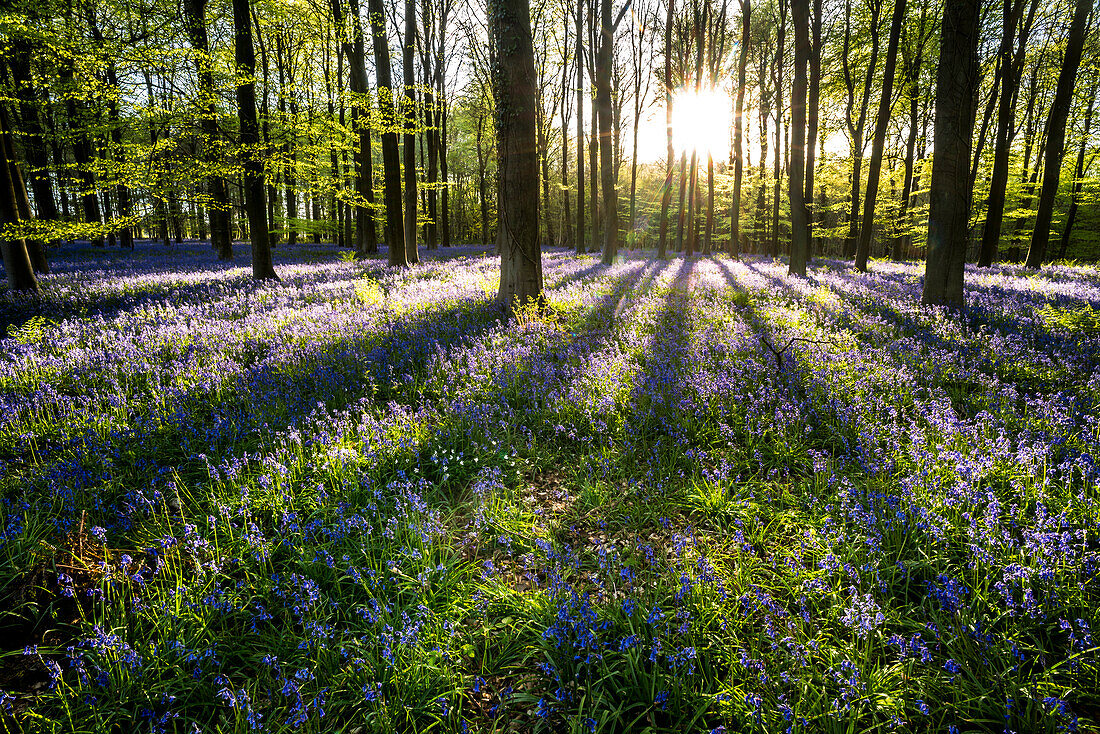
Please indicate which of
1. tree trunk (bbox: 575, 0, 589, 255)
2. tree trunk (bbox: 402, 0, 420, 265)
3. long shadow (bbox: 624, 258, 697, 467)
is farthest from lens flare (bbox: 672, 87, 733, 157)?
long shadow (bbox: 624, 258, 697, 467)

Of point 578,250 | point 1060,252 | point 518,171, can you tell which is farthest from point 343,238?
point 1060,252

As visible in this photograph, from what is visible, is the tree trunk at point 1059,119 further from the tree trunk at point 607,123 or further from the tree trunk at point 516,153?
the tree trunk at point 516,153

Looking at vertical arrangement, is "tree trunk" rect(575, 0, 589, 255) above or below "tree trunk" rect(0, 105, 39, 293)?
above

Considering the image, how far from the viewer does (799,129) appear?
Result: 14523 millimetres

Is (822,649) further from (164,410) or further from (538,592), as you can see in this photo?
(164,410)

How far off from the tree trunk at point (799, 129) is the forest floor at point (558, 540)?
10255mm

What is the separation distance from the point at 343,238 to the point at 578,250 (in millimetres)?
25403

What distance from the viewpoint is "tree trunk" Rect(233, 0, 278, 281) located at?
11.4 meters

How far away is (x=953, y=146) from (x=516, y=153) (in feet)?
25.1

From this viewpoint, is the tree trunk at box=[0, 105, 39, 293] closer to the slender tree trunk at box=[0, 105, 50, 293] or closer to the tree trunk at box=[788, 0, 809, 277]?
the slender tree trunk at box=[0, 105, 50, 293]

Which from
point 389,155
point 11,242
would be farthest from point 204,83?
point 11,242

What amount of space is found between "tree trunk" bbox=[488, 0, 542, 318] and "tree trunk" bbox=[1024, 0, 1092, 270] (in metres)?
19.0

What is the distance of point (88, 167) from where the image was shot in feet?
30.7

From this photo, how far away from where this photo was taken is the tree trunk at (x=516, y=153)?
7457mm
